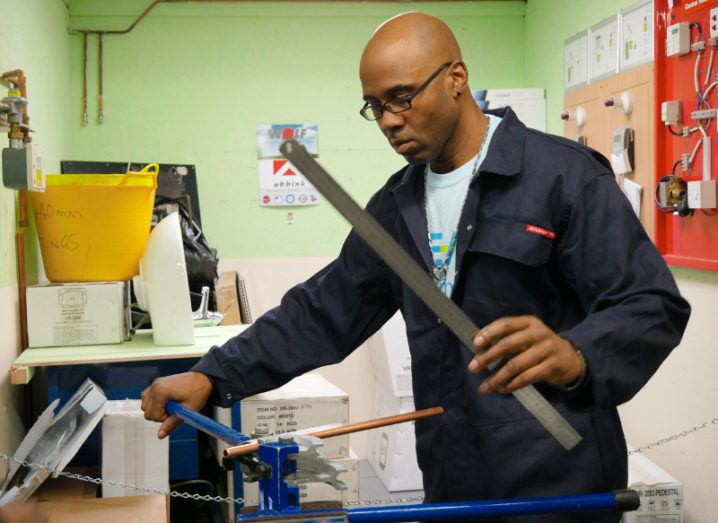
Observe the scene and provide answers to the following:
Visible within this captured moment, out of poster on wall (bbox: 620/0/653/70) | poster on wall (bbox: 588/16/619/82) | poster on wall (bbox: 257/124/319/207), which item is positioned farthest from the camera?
poster on wall (bbox: 257/124/319/207)

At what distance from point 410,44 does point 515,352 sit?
682 mm

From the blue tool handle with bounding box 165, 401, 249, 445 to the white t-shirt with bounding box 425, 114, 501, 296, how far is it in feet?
1.57

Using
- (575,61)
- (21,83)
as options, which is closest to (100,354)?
(21,83)

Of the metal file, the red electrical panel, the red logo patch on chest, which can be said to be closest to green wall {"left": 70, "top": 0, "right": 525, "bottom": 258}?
the red electrical panel

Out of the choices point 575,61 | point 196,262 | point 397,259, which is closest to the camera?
point 397,259

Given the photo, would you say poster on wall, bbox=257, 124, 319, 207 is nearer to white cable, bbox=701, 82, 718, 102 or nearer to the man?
white cable, bbox=701, 82, 718, 102

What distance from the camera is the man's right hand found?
1.50 metres

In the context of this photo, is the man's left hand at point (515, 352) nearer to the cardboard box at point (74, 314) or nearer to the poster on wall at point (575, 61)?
the cardboard box at point (74, 314)

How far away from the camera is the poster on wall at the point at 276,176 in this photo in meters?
4.43

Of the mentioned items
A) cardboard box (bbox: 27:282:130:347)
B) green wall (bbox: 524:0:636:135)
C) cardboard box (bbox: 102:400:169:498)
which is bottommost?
cardboard box (bbox: 102:400:169:498)

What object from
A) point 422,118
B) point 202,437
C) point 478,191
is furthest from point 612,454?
point 202,437

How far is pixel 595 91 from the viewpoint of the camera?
3693mm

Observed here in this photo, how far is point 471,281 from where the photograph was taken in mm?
1499

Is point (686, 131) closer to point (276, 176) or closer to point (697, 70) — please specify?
point (697, 70)
